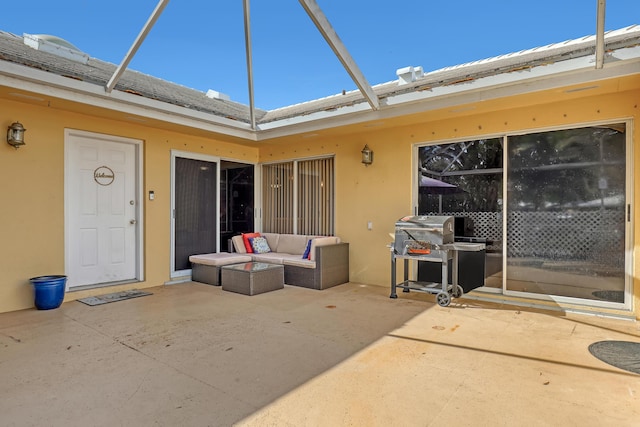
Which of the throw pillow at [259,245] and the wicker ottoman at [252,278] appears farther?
the throw pillow at [259,245]

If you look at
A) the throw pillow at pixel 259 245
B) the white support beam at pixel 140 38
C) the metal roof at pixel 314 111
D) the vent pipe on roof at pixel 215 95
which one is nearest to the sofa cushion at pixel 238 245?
the throw pillow at pixel 259 245

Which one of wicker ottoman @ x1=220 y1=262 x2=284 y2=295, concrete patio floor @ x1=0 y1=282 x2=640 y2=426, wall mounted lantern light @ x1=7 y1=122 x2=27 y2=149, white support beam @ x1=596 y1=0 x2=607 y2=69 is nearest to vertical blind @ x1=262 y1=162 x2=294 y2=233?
wicker ottoman @ x1=220 y1=262 x2=284 y2=295

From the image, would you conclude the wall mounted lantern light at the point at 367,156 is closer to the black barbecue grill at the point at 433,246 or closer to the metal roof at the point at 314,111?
the metal roof at the point at 314,111

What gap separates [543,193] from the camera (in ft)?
15.3

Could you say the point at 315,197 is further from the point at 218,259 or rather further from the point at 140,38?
the point at 140,38

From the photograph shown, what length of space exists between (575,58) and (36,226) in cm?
664

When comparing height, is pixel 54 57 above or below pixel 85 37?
below

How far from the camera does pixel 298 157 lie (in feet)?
23.5

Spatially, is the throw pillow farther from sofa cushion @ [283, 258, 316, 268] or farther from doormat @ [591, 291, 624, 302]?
doormat @ [591, 291, 624, 302]

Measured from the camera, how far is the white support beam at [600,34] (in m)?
3.14

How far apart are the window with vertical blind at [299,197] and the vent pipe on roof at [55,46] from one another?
12.2 feet

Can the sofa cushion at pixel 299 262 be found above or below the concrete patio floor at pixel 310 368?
above

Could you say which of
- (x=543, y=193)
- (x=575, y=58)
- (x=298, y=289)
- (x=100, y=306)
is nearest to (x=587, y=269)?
(x=543, y=193)

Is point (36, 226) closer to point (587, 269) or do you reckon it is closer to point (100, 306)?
point (100, 306)
